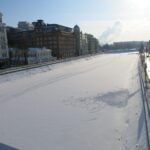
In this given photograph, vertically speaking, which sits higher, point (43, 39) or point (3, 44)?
point (43, 39)

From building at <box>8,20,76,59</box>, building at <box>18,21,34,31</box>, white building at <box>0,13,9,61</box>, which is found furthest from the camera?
building at <box>18,21,34,31</box>

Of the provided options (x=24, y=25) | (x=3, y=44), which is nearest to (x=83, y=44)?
(x=24, y=25)

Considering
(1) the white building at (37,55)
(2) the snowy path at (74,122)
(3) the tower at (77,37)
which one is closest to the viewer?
(2) the snowy path at (74,122)

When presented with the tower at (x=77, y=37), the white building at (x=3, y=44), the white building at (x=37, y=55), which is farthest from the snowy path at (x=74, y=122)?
the tower at (x=77, y=37)

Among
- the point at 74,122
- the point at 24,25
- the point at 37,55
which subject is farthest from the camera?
the point at 24,25

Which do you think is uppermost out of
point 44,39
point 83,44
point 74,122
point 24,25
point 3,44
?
point 24,25

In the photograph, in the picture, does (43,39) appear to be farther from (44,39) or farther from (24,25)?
(24,25)

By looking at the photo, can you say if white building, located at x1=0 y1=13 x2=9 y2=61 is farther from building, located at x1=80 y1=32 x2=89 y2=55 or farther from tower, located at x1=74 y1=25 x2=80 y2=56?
building, located at x1=80 y1=32 x2=89 y2=55

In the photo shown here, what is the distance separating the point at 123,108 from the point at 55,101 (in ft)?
13.7

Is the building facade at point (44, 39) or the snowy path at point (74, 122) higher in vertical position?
the building facade at point (44, 39)

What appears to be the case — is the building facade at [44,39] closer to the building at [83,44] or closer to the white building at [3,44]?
A: the building at [83,44]

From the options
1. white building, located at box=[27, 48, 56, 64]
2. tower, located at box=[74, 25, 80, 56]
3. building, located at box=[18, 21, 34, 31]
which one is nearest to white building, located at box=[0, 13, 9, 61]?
white building, located at box=[27, 48, 56, 64]

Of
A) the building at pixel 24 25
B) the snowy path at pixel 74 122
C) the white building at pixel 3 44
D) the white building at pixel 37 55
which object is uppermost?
the building at pixel 24 25

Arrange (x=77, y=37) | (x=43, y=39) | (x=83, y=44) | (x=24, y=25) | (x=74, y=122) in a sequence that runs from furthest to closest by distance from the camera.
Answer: (x=24, y=25) < (x=83, y=44) < (x=77, y=37) < (x=43, y=39) < (x=74, y=122)
